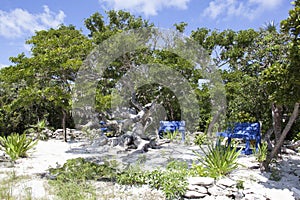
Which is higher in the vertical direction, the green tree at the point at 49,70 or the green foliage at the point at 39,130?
the green tree at the point at 49,70

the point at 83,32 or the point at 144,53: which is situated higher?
the point at 83,32

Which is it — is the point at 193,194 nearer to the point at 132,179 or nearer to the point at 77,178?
the point at 132,179

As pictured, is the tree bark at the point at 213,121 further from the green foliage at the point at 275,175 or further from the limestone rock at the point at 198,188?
the limestone rock at the point at 198,188

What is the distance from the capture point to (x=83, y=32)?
33.9ft

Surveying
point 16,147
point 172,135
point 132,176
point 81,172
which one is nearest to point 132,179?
point 132,176

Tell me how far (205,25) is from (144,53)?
4.71 meters

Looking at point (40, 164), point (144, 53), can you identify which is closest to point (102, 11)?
point (144, 53)

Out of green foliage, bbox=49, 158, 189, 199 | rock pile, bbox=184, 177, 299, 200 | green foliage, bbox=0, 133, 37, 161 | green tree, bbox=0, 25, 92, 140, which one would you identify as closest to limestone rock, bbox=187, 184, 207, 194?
rock pile, bbox=184, 177, 299, 200

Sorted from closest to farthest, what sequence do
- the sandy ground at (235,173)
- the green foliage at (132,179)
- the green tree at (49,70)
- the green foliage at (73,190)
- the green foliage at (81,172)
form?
the green foliage at (73,190) < the sandy ground at (235,173) < the green foliage at (132,179) < the green foliage at (81,172) < the green tree at (49,70)

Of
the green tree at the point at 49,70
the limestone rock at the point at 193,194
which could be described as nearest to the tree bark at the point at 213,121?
the green tree at the point at 49,70

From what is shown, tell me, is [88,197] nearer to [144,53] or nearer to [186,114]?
[144,53]

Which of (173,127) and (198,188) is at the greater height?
(173,127)

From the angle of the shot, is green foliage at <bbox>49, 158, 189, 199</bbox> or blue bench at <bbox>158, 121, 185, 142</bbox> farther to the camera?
blue bench at <bbox>158, 121, 185, 142</bbox>

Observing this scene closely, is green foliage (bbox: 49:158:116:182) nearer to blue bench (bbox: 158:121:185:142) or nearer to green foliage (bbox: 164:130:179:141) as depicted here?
green foliage (bbox: 164:130:179:141)
